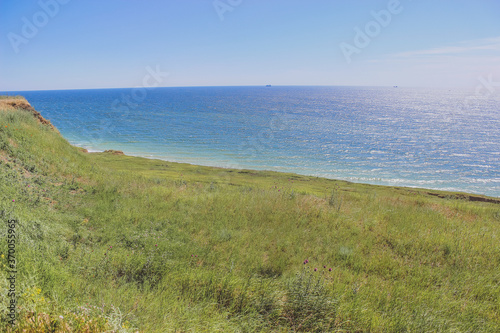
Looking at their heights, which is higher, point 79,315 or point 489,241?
point 79,315

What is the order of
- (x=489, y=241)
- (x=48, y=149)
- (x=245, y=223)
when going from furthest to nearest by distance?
(x=48, y=149)
(x=245, y=223)
(x=489, y=241)

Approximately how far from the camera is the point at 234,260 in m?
6.32

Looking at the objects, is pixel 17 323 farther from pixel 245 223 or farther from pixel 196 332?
pixel 245 223

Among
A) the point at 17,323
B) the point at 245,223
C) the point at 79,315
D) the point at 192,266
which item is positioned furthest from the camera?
the point at 245,223

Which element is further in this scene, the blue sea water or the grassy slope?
the blue sea water

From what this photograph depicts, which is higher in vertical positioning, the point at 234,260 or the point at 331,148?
the point at 331,148

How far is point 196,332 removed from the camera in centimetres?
376

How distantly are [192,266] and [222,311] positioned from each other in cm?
167

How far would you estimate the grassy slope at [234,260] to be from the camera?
14.3ft

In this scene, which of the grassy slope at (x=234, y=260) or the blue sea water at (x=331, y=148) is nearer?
the grassy slope at (x=234, y=260)

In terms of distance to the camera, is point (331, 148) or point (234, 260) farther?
point (331, 148)

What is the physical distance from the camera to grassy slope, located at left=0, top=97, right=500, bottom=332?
14.3 feet

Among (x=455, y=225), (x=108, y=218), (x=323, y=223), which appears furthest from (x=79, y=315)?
(x=455, y=225)

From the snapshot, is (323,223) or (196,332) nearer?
(196,332)
